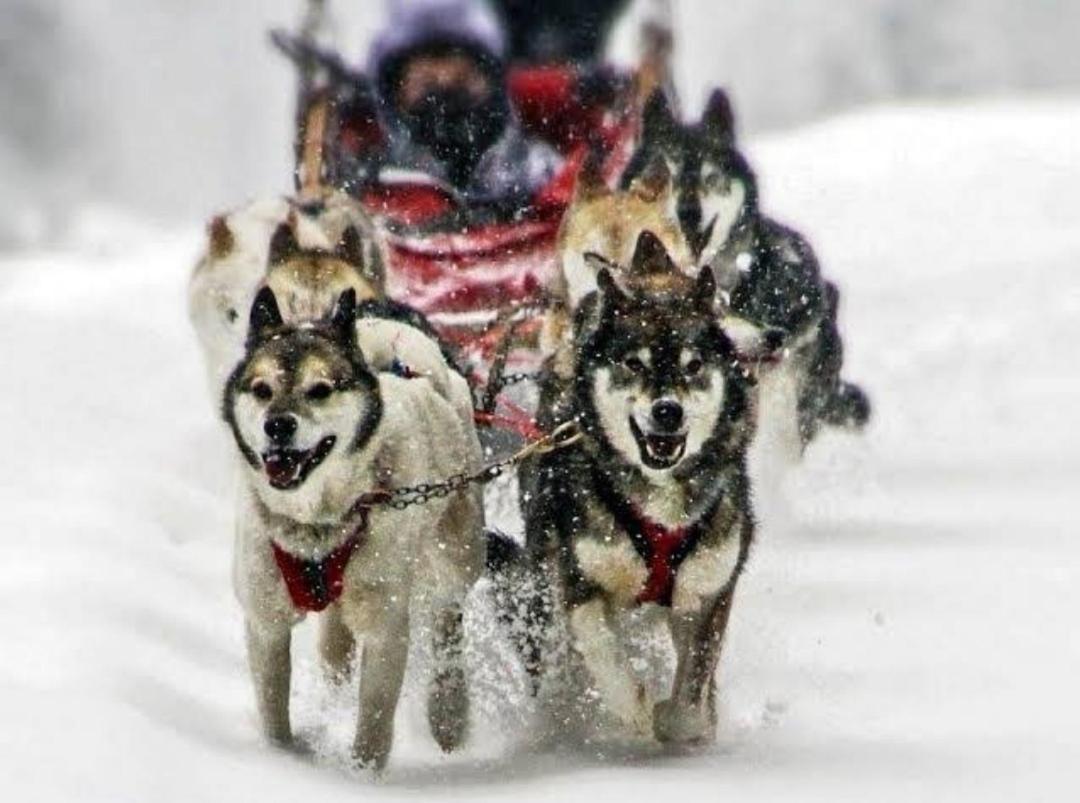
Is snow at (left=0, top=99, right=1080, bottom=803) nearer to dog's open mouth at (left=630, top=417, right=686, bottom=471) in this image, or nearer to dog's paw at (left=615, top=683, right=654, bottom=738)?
dog's paw at (left=615, top=683, right=654, bottom=738)

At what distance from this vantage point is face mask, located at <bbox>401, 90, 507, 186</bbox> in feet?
17.5

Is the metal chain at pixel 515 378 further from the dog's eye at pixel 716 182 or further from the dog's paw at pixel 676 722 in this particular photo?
the dog's paw at pixel 676 722

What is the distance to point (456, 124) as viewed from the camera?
5.38 meters

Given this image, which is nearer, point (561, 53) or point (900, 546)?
point (900, 546)

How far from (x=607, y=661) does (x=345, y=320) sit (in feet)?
2.46

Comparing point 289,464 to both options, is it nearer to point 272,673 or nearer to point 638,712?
point 272,673

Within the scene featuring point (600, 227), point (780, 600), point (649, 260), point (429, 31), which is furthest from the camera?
point (429, 31)

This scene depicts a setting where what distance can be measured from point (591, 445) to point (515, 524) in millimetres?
1019

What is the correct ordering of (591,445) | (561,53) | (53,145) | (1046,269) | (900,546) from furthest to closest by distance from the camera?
(53,145)
(561,53)
(1046,269)
(900,546)
(591,445)

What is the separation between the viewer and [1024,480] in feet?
20.2

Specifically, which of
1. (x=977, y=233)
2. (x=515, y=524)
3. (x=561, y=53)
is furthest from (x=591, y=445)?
(x=561, y=53)

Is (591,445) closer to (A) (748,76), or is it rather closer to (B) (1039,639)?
(B) (1039,639)

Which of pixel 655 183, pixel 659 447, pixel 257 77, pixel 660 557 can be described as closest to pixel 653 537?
pixel 660 557

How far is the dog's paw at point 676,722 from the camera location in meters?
3.71
